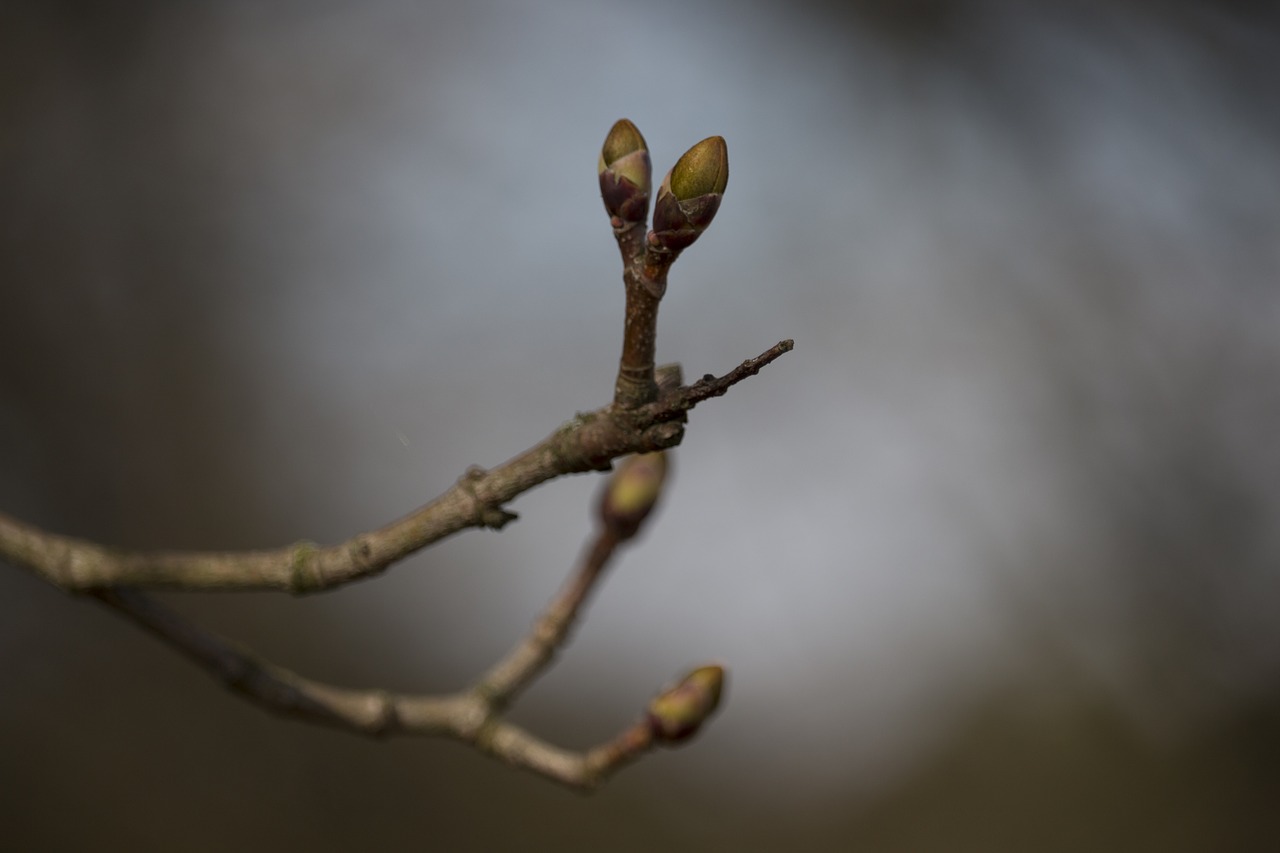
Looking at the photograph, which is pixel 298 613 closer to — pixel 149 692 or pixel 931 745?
pixel 149 692

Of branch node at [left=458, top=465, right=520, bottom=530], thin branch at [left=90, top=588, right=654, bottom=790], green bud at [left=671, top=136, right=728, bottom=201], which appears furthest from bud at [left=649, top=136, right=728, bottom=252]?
thin branch at [left=90, top=588, right=654, bottom=790]

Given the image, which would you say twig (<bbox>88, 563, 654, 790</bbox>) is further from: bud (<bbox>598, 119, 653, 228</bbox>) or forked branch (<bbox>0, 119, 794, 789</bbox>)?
bud (<bbox>598, 119, 653, 228</bbox>)

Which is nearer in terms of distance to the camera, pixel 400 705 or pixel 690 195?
pixel 690 195

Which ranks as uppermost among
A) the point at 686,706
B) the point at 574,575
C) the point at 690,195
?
the point at 690,195

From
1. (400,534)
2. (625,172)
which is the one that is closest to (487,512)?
(400,534)

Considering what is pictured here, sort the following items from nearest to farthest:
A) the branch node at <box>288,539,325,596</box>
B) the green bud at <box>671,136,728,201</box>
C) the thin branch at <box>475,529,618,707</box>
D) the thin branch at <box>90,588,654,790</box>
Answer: the green bud at <box>671,136,728,201</box> → the branch node at <box>288,539,325,596</box> → the thin branch at <box>90,588,654,790</box> → the thin branch at <box>475,529,618,707</box>

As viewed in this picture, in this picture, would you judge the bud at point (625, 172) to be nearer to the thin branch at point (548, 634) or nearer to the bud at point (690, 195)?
the bud at point (690, 195)

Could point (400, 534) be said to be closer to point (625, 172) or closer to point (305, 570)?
point (305, 570)

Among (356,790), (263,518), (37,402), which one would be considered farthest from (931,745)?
(37,402)
